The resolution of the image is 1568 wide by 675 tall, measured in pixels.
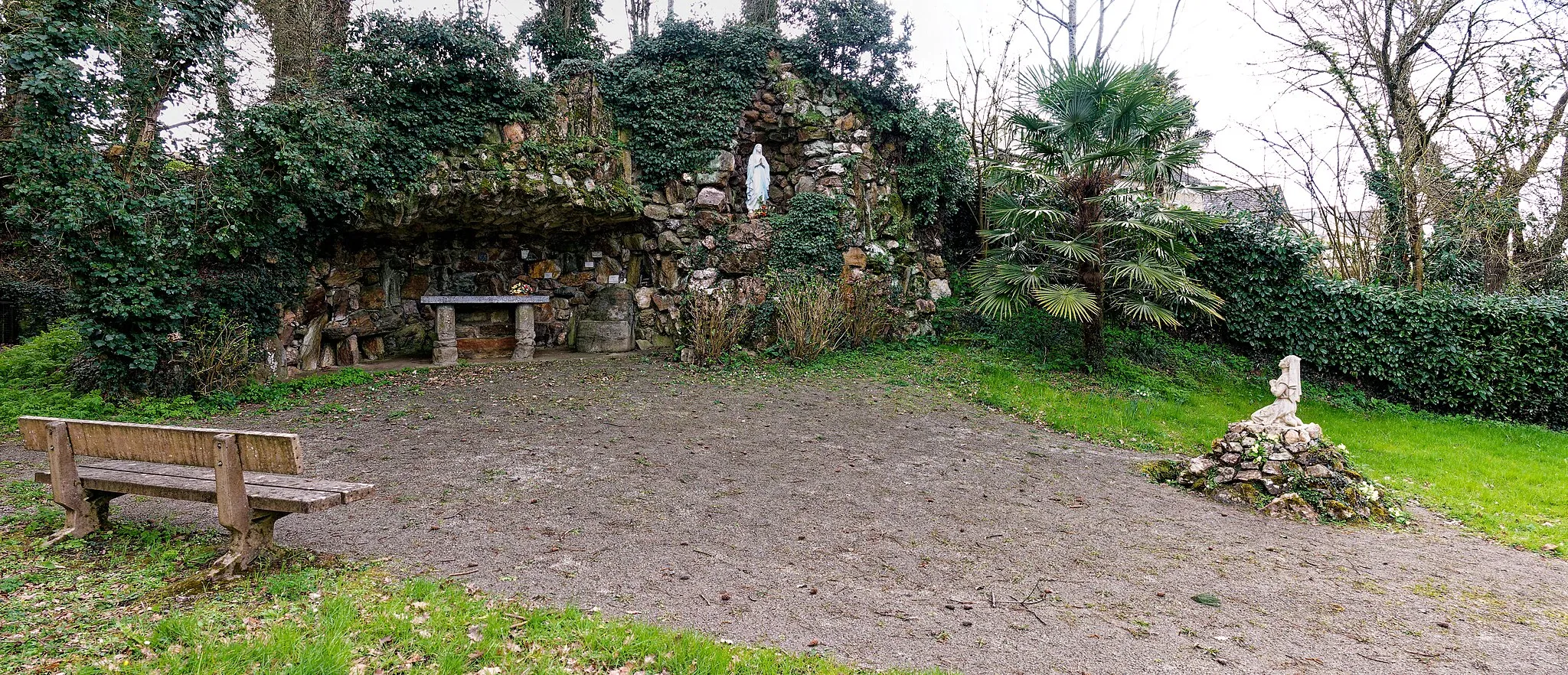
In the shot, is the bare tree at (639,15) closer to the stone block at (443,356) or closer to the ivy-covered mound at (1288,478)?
the stone block at (443,356)

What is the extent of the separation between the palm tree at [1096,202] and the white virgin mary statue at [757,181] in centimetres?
316

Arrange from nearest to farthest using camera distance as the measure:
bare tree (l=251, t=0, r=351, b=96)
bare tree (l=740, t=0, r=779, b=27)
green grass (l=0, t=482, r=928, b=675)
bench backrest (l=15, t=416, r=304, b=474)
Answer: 1. green grass (l=0, t=482, r=928, b=675)
2. bench backrest (l=15, t=416, r=304, b=474)
3. bare tree (l=251, t=0, r=351, b=96)
4. bare tree (l=740, t=0, r=779, b=27)

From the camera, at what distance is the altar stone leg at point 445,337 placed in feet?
30.8

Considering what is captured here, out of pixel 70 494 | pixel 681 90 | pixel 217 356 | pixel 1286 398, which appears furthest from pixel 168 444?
pixel 681 90

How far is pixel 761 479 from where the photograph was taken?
5039 mm

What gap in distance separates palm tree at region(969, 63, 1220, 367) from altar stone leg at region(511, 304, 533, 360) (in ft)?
20.1

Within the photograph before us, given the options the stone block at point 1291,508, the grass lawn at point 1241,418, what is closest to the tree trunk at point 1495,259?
the grass lawn at point 1241,418

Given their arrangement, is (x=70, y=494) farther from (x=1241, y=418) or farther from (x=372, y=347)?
(x=1241, y=418)

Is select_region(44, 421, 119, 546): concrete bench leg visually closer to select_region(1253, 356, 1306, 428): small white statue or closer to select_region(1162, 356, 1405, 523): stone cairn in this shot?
select_region(1162, 356, 1405, 523): stone cairn

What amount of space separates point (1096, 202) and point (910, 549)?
622 cm

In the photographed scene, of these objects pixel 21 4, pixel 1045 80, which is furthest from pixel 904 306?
pixel 21 4

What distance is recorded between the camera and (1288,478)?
16.2 ft

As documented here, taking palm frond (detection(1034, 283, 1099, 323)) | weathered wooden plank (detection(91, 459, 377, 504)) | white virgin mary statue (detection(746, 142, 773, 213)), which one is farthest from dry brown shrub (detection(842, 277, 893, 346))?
weathered wooden plank (detection(91, 459, 377, 504))

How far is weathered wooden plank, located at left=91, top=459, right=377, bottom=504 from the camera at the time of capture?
2998 mm
